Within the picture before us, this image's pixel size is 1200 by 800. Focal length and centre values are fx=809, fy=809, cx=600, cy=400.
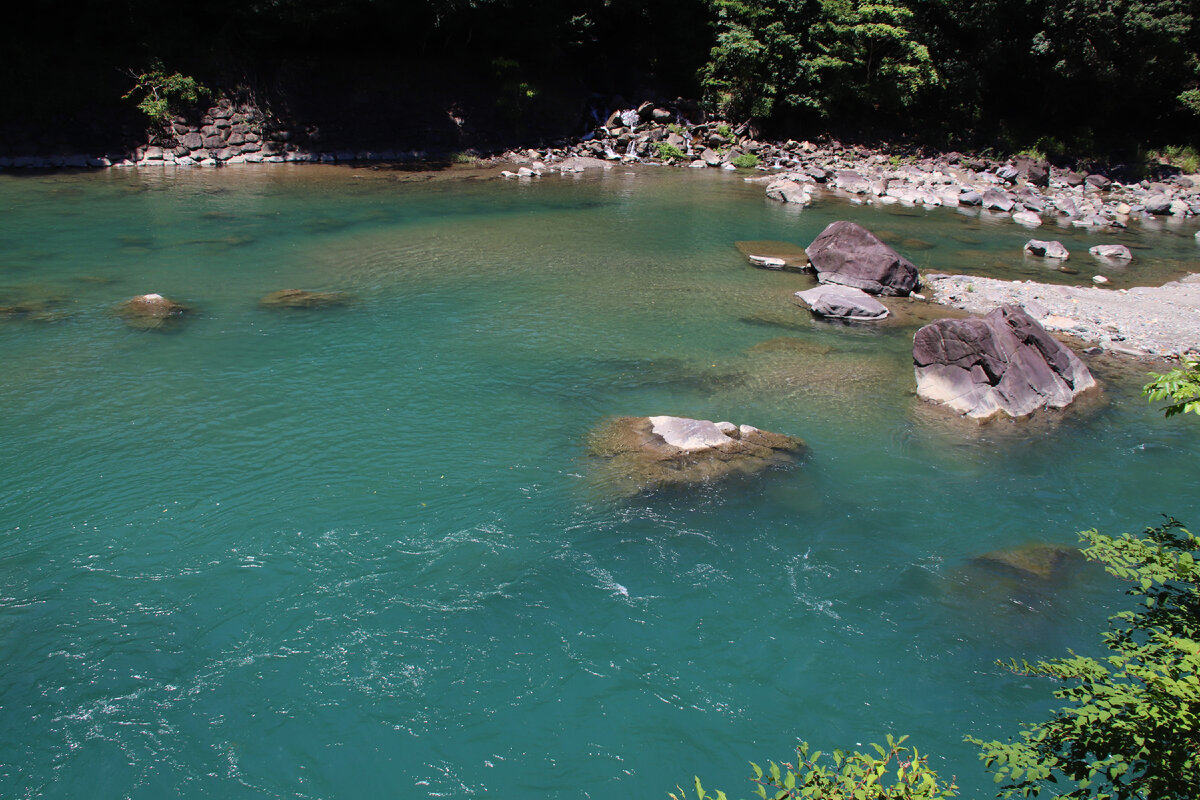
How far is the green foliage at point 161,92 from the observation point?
1294 inches

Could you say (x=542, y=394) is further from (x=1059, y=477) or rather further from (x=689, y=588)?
(x=1059, y=477)

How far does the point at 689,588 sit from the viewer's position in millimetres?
9320

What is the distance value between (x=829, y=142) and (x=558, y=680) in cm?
3887

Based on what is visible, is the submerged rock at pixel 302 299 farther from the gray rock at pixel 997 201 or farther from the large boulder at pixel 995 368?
the gray rock at pixel 997 201

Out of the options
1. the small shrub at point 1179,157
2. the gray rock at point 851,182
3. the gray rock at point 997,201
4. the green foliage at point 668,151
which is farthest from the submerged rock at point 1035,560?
the small shrub at point 1179,157

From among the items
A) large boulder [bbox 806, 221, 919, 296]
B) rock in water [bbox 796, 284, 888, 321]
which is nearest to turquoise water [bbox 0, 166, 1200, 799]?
rock in water [bbox 796, 284, 888, 321]

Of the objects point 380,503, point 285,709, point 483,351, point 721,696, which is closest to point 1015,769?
point 721,696

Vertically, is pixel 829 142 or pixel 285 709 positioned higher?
pixel 829 142

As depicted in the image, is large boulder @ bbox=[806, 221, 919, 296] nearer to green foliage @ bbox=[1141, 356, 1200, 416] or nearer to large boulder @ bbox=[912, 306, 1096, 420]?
large boulder @ bbox=[912, 306, 1096, 420]

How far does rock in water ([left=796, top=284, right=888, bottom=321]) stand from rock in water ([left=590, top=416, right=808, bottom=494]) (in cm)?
699

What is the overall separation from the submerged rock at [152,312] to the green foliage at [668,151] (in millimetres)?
27657

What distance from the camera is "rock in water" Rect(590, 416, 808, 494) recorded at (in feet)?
37.7

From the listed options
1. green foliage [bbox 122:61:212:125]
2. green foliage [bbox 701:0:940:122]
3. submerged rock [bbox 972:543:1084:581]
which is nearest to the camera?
submerged rock [bbox 972:543:1084:581]

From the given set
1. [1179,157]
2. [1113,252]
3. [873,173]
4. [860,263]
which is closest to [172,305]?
[860,263]
